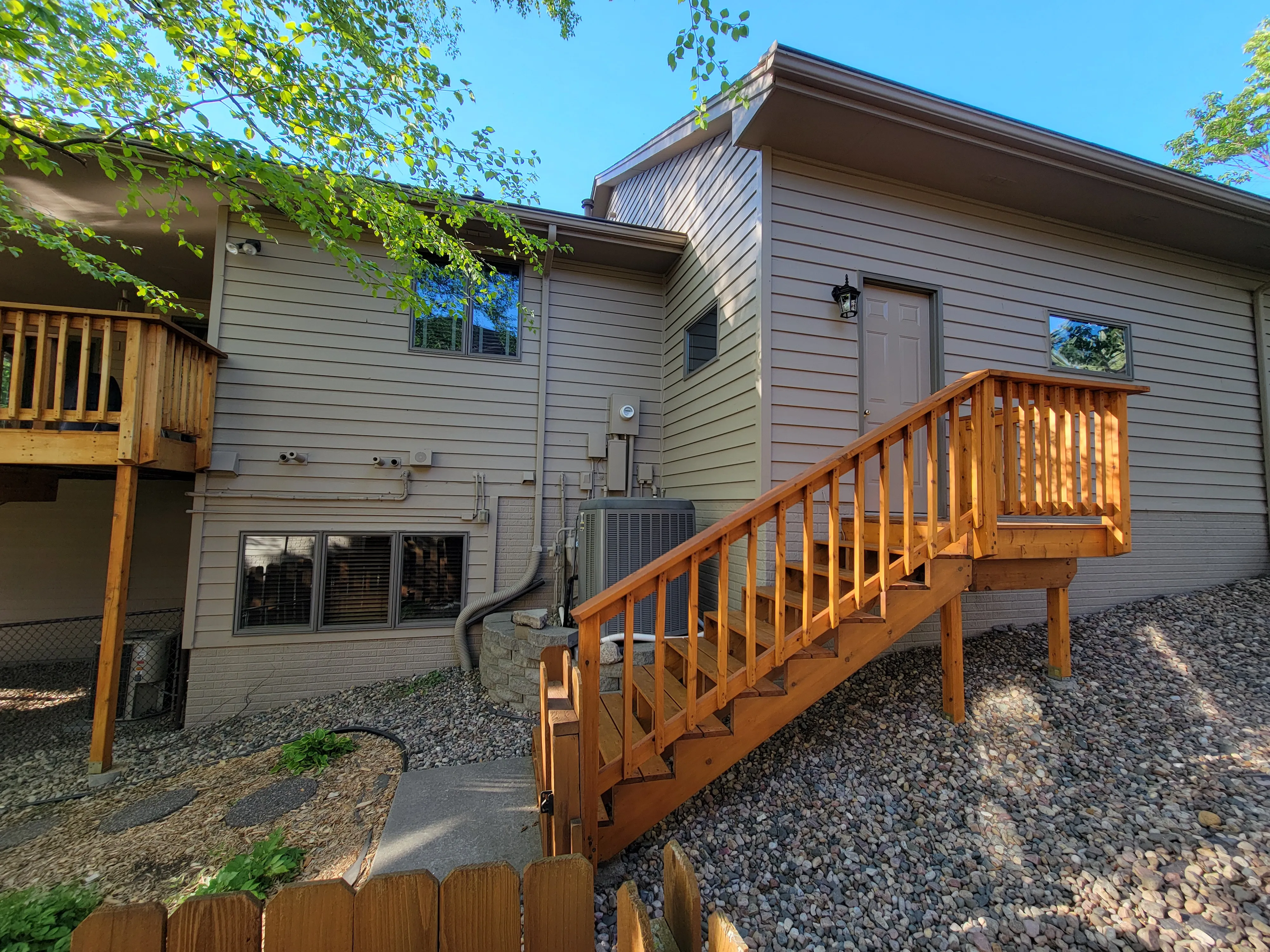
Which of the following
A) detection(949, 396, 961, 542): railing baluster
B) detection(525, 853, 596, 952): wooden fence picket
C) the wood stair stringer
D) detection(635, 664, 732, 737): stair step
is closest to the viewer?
detection(525, 853, 596, 952): wooden fence picket

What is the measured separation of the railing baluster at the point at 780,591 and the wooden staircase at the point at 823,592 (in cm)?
1

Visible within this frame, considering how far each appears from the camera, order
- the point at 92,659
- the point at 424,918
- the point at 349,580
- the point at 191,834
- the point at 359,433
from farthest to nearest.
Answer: the point at 92,659
the point at 359,433
the point at 349,580
the point at 191,834
the point at 424,918

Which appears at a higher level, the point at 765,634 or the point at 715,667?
the point at 765,634

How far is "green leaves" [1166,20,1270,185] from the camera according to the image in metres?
10.1

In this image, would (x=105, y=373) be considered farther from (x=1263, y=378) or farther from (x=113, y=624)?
(x=1263, y=378)

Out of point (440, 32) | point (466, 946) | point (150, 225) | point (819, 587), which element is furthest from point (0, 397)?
point (819, 587)

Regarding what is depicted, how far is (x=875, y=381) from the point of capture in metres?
4.38

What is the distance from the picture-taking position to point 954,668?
3.10 meters

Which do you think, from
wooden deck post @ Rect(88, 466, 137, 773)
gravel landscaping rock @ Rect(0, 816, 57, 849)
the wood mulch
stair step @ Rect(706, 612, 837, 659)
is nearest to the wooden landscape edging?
stair step @ Rect(706, 612, 837, 659)

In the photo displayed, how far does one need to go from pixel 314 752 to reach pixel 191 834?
2.60 feet

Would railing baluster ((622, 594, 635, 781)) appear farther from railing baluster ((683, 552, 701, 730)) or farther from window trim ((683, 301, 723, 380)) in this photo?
window trim ((683, 301, 723, 380))

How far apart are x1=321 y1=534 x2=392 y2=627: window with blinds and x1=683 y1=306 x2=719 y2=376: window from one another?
3.51 metres

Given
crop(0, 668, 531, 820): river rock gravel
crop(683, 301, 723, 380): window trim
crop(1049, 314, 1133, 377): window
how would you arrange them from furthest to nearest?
1. crop(1049, 314, 1133, 377): window
2. crop(683, 301, 723, 380): window trim
3. crop(0, 668, 531, 820): river rock gravel

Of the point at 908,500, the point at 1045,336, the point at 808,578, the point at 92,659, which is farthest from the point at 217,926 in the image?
the point at 92,659
